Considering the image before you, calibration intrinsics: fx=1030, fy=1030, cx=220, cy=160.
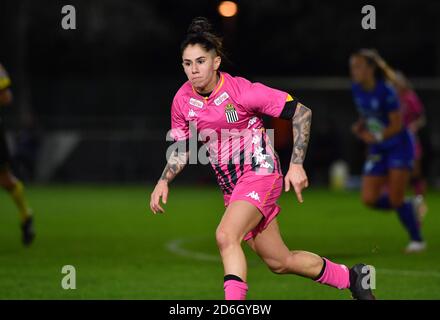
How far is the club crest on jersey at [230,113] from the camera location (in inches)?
291

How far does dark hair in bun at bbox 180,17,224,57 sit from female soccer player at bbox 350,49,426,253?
16.5 feet

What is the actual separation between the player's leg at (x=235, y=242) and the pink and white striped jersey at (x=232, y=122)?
376 millimetres

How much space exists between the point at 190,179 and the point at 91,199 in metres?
8.21

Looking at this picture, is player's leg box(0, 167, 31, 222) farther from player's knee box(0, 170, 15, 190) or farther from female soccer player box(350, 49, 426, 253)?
female soccer player box(350, 49, 426, 253)

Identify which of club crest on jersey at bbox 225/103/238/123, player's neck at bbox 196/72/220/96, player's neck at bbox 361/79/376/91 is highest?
player's neck at bbox 361/79/376/91

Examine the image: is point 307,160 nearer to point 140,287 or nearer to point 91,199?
point 91,199

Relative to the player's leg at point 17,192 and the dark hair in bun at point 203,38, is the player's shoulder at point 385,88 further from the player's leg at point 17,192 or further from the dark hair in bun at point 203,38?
the dark hair in bun at point 203,38

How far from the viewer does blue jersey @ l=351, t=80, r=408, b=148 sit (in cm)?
1238

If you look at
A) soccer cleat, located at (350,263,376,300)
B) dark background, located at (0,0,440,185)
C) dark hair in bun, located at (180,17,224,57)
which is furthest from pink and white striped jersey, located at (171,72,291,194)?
dark background, located at (0,0,440,185)

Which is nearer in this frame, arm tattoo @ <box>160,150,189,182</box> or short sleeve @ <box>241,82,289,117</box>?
short sleeve @ <box>241,82,289,117</box>

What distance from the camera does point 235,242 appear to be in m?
7.05

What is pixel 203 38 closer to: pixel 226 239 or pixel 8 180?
pixel 226 239

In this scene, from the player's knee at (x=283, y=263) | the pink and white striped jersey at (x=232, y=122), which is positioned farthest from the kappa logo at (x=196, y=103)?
the player's knee at (x=283, y=263)

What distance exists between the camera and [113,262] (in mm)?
11383
